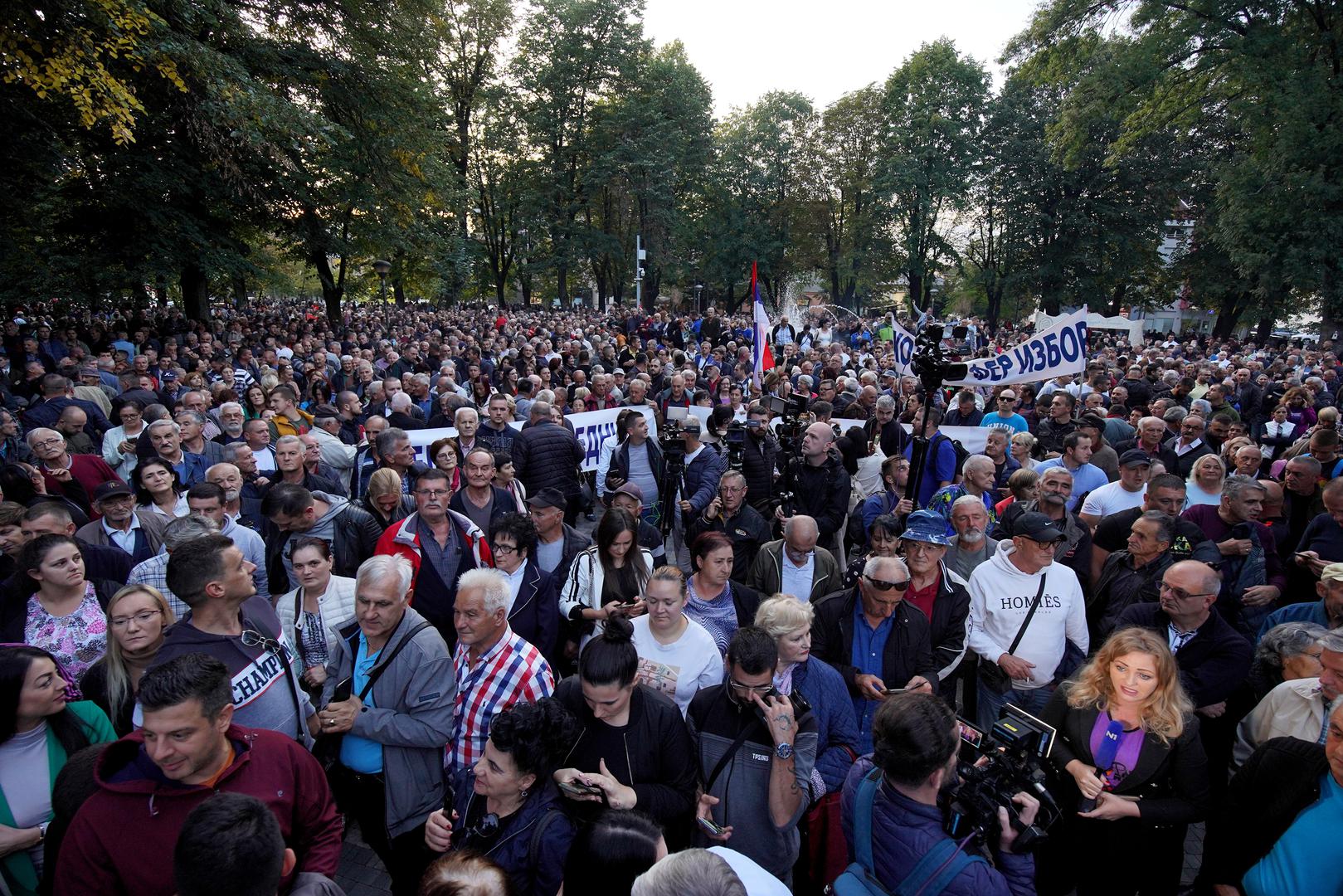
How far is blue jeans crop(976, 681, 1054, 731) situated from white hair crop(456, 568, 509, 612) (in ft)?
8.44

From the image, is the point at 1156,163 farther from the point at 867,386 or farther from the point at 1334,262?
the point at 867,386

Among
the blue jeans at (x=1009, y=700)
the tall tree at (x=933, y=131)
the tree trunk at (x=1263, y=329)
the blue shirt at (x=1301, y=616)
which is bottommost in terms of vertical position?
the blue jeans at (x=1009, y=700)

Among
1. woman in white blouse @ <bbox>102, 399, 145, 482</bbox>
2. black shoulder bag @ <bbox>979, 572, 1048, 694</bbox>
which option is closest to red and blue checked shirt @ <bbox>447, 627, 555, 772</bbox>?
black shoulder bag @ <bbox>979, 572, 1048, 694</bbox>

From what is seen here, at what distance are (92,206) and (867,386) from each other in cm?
1614

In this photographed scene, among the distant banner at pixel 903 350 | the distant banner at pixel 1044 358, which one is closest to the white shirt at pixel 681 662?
the distant banner at pixel 1044 358

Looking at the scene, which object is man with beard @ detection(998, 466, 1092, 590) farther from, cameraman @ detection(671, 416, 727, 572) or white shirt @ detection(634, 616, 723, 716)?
white shirt @ detection(634, 616, 723, 716)

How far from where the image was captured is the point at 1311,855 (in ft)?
7.64

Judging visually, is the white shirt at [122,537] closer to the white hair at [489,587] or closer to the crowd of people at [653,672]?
the crowd of people at [653,672]

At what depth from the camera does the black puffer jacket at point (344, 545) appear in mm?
4617

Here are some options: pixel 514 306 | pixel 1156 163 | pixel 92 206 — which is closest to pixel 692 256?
pixel 514 306

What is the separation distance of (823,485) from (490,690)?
3.68 metres

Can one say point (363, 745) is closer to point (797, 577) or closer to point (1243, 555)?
point (797, 577)

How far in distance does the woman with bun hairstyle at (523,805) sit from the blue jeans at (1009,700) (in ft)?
7.99

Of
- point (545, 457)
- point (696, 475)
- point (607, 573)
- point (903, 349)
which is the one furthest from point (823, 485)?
point (903, 349)
